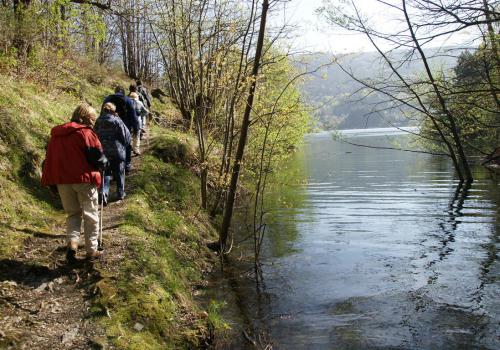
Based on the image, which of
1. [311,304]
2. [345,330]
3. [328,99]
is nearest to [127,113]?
[328,99]

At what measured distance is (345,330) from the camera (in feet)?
21.8

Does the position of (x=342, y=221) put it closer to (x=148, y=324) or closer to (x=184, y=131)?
(x=184, y=131)

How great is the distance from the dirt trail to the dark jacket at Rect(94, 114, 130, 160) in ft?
8.11

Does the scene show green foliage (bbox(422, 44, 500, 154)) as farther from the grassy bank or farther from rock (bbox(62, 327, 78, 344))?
rock (bbox(62, 327, 78, 344))

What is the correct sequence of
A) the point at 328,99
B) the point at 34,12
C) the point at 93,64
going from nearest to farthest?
1. the point at 328,99
2. the point at 34,12
3. the point at 93,64

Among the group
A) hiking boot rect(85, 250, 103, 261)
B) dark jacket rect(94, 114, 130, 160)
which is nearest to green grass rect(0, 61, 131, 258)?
hiking boot rect(85, 250, 103, 261)

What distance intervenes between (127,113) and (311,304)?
7.62 meters

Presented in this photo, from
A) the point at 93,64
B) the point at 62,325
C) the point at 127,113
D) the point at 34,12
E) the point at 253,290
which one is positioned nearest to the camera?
the point at 62,325

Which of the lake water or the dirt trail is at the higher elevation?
the dirt trail

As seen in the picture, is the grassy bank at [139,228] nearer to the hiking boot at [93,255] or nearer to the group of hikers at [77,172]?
the hiking boot at [93,255]

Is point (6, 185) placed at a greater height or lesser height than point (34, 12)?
lesser

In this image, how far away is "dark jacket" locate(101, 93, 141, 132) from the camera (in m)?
11.7

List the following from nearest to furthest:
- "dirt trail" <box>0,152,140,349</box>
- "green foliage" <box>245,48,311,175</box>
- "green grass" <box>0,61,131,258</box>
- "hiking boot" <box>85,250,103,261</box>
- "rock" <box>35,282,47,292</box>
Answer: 1. "dirt trail" <box>0,152,140,349</box>
2. "rock" <box>35,282,47,292</box>
3. "hiking boot" <box>85,250,103,261</box>
4. "green grass" <box>0,61,131,258</box>
5. "green foliage" <box>245,48,311,175</box>

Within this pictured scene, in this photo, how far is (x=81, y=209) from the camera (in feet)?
21.1
